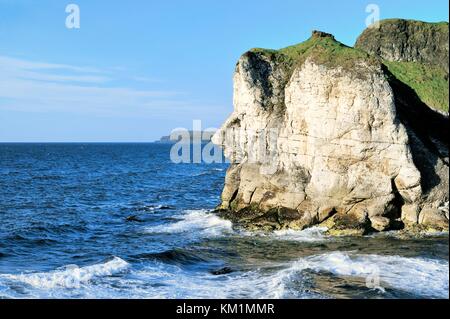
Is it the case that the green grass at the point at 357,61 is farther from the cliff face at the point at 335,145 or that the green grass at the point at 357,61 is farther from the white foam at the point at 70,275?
the white foam at the point at 70,275

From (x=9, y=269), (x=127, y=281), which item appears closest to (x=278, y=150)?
(x=127, y=281)

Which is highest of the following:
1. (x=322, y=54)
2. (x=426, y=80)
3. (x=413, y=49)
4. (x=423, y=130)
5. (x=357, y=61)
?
(x=413, y=49)

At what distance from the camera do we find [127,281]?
22.6 meters

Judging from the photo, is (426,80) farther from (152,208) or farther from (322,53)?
(152,208)

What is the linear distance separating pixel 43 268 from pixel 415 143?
2298 cm

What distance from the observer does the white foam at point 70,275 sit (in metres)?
22.1

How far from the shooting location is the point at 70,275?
918 inches

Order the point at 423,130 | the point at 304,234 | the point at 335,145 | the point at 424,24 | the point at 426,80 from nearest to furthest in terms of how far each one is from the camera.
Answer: the point at 304,234, the point at 335,145, the point at 423,130, the point at 426,80, the point at 424,24

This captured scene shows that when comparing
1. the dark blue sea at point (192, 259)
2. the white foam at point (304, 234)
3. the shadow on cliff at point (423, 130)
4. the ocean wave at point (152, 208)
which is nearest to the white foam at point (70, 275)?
the dark blue sea at point (192, 259)

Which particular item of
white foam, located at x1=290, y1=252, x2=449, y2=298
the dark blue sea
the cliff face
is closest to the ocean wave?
the dark blue sea

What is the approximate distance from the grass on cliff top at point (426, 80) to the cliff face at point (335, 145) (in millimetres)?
594

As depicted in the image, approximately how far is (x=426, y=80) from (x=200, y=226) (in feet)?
60.7

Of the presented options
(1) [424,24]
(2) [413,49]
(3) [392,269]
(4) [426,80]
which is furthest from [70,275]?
(1) [424,24]

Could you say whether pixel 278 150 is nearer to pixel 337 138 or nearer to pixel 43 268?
pixel 337 138
